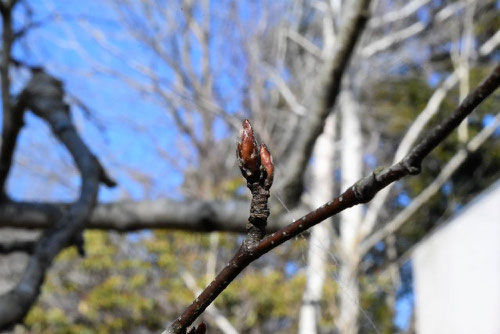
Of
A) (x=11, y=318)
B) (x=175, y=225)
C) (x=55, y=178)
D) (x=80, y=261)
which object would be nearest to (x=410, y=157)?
(x=11, y=318)

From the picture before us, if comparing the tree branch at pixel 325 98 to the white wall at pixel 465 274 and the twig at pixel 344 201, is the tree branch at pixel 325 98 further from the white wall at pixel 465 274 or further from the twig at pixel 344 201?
the twig at pixel 344 201

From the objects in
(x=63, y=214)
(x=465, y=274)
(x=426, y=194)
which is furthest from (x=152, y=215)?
(x=426, y=194)

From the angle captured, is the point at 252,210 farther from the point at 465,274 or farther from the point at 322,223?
the point at 322,223

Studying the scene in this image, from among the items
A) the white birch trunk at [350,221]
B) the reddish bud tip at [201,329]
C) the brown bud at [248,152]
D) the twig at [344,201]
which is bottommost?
the reddish bud tip at [201,329]

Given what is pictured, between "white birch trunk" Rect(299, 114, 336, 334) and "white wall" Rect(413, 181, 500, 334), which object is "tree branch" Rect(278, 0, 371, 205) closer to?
"white wall" Rect(413, 181, 500, 334)

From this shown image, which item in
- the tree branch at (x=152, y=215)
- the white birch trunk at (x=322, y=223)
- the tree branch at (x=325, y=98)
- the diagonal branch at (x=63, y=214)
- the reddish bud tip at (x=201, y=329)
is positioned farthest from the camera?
the white birch trunk at (x=322, y=223)

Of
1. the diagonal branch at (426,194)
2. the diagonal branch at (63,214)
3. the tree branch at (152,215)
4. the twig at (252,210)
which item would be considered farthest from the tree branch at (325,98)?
the diagonal branch at (426,194)

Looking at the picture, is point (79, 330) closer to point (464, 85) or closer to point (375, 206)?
point (375, 206)
